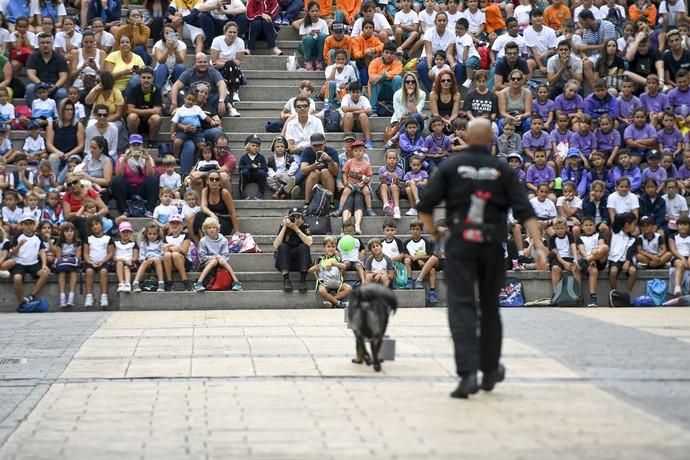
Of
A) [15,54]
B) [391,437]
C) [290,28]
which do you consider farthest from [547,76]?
[391,437]

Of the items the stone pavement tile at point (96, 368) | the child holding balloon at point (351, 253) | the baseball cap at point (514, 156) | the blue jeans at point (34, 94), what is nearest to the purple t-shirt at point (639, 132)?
the baseball cap at point (514, 156)

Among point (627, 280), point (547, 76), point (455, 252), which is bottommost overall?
point (627, 280)

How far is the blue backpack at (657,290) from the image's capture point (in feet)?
65.2

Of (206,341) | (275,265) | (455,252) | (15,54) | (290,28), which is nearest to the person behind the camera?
(455,252)

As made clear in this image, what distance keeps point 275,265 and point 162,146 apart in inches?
145

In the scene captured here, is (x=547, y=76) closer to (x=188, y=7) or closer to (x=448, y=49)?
(x=448, y=49)

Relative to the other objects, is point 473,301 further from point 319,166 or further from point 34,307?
point 319,166

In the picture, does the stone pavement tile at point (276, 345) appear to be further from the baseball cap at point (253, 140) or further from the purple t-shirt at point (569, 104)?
the purple t-shirt at point (569, 104)

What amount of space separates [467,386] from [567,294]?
1067 cm

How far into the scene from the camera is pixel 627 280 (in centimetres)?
2020

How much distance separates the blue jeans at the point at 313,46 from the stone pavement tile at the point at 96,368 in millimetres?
13282

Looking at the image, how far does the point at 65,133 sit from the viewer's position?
22172 millimetres

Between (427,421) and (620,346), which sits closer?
(427,421)

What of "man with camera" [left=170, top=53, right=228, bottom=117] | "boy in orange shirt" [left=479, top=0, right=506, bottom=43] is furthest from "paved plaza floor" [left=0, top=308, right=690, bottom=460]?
"boy in orange shirt" [left=479, top=0, right=506, bottom=43]
